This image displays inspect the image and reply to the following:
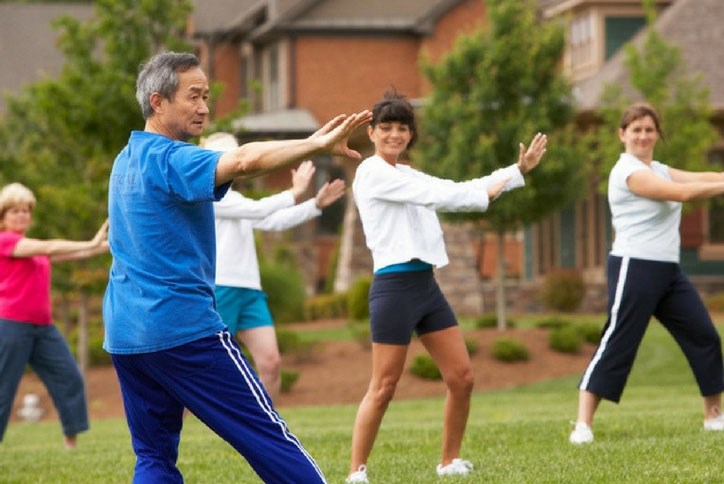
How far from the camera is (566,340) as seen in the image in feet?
71.7

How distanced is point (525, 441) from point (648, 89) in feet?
56.7

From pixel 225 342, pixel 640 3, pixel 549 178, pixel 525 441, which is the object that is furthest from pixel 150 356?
pixel 640 3

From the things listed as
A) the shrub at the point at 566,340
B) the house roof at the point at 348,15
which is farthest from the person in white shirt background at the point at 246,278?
the house roof at the point at 348,15

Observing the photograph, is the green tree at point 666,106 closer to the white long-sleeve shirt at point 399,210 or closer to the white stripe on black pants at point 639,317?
the white stripe on black pants at point 639,317

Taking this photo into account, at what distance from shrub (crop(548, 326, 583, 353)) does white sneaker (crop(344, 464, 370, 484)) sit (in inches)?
563

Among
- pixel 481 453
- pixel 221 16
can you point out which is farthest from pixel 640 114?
pixel 221 16

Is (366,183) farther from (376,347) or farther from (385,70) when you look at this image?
(385,70)

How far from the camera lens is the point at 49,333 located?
1059 cm

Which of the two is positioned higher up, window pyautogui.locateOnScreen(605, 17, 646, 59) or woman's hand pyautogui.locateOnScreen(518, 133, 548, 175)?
window pyautogui.locateOnScreen(605, 17, 646, 59)

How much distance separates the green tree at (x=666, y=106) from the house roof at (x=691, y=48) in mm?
2183

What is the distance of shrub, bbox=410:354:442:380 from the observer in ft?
68.3

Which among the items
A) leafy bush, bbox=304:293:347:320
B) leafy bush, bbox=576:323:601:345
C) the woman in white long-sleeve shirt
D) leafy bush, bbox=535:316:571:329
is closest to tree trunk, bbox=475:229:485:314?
leafy bush, bbox=304:293:347:320

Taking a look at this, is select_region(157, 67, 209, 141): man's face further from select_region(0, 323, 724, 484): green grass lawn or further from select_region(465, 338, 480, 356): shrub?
select_region(465, 338, 480, 356): shrub

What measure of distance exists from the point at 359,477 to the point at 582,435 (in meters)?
1.97
